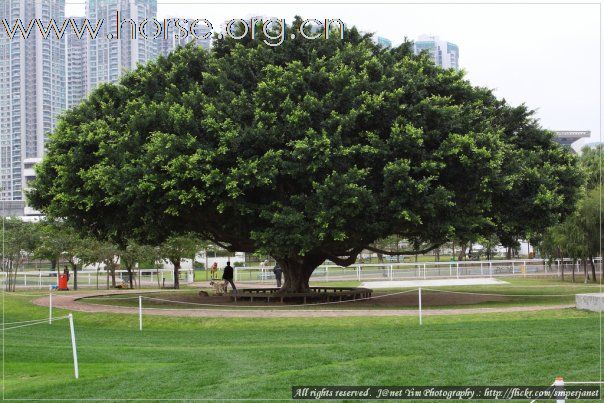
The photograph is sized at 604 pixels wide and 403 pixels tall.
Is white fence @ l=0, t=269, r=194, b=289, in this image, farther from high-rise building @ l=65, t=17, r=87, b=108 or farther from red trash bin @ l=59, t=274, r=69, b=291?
high-rise building @ l=65, t=17, r=87, b=108

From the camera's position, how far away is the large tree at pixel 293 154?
24156 millimetres

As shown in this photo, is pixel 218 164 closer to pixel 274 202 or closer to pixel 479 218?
pixel 274 202

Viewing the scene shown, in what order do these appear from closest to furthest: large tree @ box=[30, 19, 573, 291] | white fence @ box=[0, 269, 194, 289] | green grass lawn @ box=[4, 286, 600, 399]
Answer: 1. green grass lawn @ box=[4, 286, 600, 399]
2. large tree @ box=[30, 19, 573, 291]
3. white fence @ box=[0, 269, 194, 289]

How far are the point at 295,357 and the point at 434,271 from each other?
33.6 metres

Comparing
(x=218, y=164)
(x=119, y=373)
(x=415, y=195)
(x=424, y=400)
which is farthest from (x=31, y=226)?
(x=424, y=400)

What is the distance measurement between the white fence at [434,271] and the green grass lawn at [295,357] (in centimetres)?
2452

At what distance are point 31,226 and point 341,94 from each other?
30.1 meters

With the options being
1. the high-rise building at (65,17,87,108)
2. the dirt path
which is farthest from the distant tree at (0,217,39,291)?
the dirt path

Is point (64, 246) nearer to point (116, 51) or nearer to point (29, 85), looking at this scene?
point (116, 51)

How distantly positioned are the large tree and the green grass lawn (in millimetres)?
4584

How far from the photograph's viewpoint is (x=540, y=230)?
2933 centimetres

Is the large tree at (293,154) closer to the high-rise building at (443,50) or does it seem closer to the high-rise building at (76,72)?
the high-rise building at (443,50)

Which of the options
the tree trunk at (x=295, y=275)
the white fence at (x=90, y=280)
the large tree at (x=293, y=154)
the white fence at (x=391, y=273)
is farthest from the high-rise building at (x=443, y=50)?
the white fence at (x=90, y=280)

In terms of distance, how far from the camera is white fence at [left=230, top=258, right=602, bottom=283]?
45.9 meters
